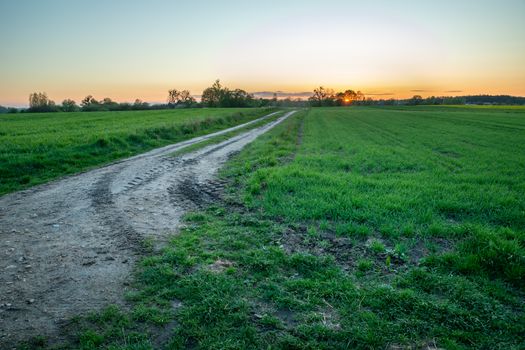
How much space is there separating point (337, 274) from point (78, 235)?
5876 mm

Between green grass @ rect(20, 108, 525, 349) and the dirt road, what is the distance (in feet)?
1.92

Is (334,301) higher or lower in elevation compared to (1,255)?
lower

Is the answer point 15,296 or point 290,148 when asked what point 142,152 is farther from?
point 15,296

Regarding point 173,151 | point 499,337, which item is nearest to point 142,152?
point 173,151

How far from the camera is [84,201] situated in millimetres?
9906

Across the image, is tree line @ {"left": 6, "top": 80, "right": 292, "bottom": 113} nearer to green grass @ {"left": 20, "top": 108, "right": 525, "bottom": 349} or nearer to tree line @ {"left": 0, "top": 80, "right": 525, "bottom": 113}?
tree line @ {"left": 0, "top": 80, "right": 525, "bottom": 113}

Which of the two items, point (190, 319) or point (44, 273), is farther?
point (44, 273)

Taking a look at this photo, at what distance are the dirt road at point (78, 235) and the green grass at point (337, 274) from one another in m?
0.59

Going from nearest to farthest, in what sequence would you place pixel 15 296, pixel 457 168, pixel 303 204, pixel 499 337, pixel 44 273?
pixel 499 337 → pixel 15 296 → pixel 44 273 → pixel 303 204 → pixel 457 168

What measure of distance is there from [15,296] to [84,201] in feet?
17.0

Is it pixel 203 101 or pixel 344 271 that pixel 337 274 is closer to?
pixel 344 271

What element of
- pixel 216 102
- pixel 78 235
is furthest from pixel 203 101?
pixel 78 235

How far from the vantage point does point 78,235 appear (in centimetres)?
746

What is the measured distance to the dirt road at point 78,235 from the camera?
4.94 metres
